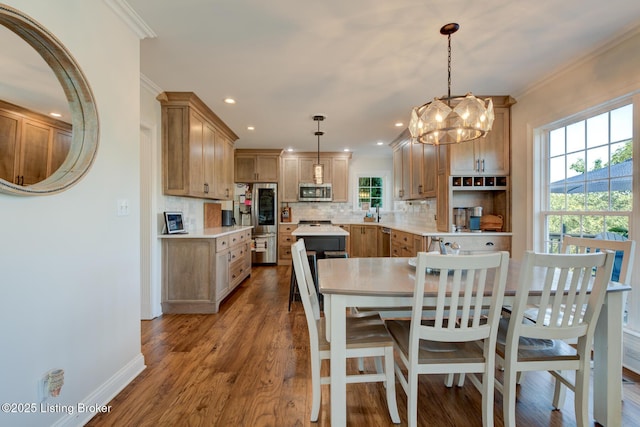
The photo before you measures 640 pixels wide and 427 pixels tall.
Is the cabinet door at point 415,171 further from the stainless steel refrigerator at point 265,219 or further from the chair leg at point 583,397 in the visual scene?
the chair leg at point 583,397

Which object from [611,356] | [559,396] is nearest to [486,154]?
[611,356]

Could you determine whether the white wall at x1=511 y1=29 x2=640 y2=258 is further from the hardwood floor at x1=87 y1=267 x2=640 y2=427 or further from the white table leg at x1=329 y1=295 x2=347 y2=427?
the white table leg at x1=329 y1=295 x2=347 y2=427

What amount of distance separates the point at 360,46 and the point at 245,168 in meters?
4.03

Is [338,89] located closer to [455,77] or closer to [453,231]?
[455,77]

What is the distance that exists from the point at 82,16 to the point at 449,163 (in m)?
3.48

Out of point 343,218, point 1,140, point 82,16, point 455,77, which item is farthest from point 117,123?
point 343,218

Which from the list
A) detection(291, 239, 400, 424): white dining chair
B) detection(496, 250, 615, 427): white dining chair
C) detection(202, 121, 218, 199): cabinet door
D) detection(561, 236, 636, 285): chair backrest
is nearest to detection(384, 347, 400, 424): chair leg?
detection(291, 239, 400, 424): white dining chair

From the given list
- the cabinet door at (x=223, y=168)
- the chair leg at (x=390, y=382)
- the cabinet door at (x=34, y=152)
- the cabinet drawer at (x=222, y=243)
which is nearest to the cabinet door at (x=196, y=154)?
the cabinet door at (x=223, y=168)

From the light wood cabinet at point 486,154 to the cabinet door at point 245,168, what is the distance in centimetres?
378

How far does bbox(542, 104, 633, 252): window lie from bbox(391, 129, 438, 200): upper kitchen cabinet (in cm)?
125

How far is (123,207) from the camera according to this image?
6.09 ft

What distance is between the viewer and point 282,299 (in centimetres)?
365

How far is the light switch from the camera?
1.82 meters

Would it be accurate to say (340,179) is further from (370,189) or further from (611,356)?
(611,356)
